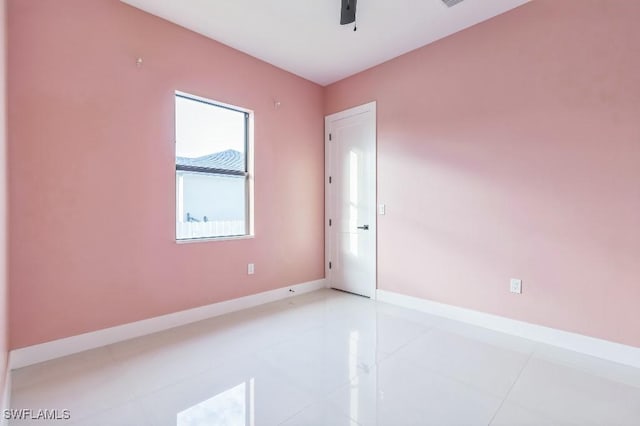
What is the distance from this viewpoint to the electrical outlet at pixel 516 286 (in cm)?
273

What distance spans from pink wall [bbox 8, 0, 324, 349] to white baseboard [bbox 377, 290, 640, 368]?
7.05 ft

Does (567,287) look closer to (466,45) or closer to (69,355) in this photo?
(466,45)

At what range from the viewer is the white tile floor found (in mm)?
1682

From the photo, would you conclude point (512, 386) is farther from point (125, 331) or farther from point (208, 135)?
point (208, 135)

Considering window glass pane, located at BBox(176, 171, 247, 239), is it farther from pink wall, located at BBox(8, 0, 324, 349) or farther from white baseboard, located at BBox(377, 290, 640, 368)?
white baseboard, located at BBox(377, 290, 640, 368)

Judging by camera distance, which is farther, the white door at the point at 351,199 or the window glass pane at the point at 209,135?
the white door at the point at 351,199

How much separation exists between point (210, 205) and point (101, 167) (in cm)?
107

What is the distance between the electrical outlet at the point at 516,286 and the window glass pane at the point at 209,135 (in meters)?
3.13

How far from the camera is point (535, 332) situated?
8.67 feet

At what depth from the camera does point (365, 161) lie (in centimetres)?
396

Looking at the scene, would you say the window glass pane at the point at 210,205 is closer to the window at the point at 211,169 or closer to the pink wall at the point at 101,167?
the window at the point at 211,169

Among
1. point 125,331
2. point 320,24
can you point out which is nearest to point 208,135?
point 320,24

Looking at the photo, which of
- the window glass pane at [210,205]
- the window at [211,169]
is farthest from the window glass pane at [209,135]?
the window glass pane at [210,205]

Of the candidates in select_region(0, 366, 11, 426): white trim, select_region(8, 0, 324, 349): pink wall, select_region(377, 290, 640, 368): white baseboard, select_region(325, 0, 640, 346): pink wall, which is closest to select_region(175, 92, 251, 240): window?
select_region(8, 0, 324, 349): pink wall
